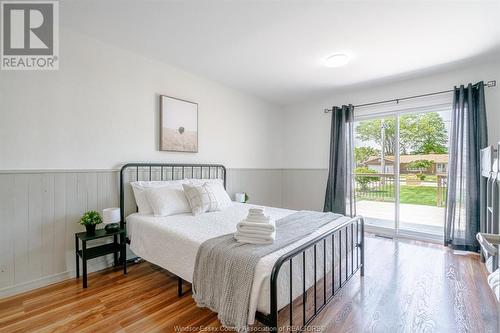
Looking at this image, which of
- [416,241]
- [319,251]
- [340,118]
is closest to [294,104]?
[340,118]

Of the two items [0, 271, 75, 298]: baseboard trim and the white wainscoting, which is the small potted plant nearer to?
the white wainscoting

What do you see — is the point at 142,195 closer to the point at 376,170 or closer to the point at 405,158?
the point at 376,170

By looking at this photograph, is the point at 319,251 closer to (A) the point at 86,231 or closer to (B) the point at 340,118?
(A) the point at 86,231

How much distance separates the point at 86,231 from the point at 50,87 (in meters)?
1.47

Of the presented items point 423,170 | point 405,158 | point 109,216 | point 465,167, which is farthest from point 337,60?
point 109,216

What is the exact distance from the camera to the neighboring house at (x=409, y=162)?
11.6ft

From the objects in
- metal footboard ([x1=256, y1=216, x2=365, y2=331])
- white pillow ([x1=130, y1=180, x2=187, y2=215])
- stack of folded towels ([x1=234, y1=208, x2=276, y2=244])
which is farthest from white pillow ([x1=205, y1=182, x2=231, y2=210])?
metal footboard ([x1=256, y1=216, x2=365, y2=331])

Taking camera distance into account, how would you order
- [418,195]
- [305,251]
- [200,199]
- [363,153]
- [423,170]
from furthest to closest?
[363,153] < [418,195] < [423,170] < [200,199] < [305,251]

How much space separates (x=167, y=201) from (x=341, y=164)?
307 centimetres

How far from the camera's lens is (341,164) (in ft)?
13.7

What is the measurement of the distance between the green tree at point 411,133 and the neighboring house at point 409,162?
0.25 feet

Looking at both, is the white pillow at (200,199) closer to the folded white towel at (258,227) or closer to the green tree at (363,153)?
the folded white towel at (258,227)

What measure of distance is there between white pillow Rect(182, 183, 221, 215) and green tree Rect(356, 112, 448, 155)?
10.1 feet

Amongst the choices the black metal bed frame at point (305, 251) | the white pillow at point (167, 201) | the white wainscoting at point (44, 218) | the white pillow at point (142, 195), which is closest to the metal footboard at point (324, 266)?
the black metal bed frame at point (305, 251)
